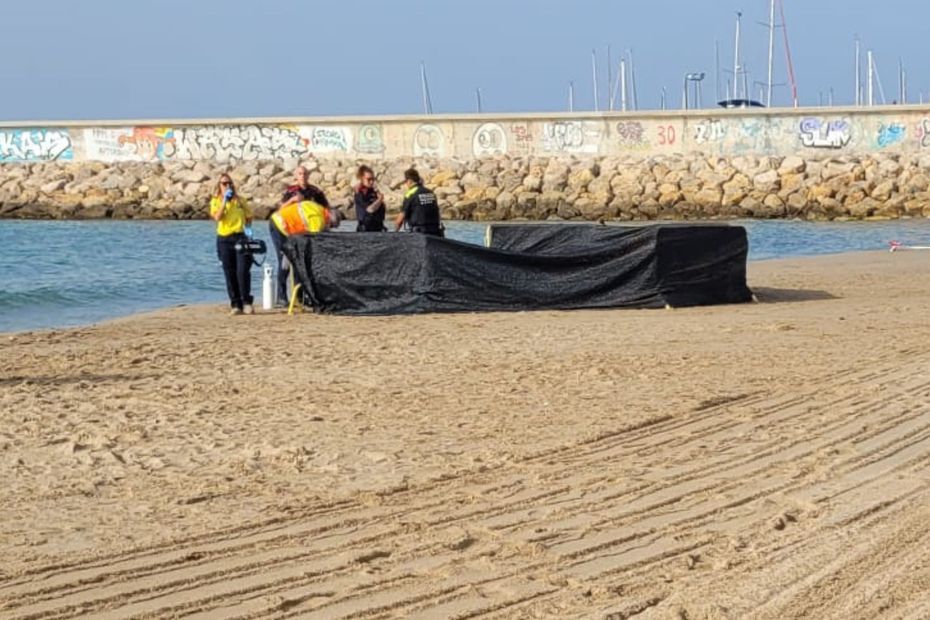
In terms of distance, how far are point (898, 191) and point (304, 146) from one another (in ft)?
64.9

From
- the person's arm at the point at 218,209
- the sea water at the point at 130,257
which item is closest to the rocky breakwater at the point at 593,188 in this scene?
the sea water at the point at 130,257

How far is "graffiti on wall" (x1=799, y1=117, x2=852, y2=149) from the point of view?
46.9 meters

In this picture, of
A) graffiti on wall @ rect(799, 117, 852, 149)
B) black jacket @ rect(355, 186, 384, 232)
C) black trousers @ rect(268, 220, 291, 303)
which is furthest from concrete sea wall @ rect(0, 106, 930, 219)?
black trousers @ rect(268, 220, 291, 303)

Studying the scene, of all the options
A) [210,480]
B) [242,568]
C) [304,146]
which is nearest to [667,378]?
[210,480]

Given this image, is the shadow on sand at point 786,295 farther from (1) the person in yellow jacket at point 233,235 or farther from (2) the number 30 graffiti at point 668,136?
(2) the number 30 graffiti at point 668,136

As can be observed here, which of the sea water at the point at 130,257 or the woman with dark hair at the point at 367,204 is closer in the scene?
the woman with dark hair at the point at 367,204

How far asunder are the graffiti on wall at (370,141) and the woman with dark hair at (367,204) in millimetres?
33387

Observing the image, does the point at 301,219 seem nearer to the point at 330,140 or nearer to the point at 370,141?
the point at 370,141

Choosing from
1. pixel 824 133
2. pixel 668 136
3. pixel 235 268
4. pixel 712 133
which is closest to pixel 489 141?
pixel 668 136

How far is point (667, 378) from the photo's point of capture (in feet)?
36.1

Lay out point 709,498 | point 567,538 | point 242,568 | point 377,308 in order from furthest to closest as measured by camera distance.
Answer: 1. point 377,308
2. point 709,498
3. point 567,538
4. point 242,568

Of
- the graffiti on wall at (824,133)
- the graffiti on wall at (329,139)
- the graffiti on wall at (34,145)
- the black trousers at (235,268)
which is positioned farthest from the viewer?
the graffiti on wall at (34,145)

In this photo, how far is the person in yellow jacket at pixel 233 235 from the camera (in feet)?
54.0

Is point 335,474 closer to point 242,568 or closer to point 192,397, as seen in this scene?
point 242,568
